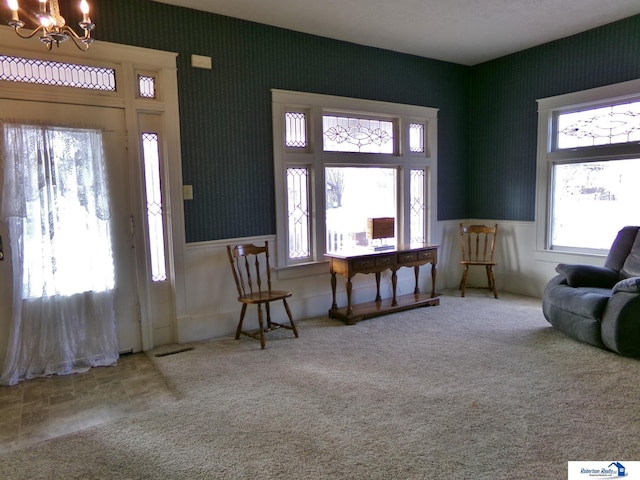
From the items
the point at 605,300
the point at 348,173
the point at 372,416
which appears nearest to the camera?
the point at 372,416

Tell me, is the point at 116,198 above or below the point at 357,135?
below

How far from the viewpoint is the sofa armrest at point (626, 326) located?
3186mm

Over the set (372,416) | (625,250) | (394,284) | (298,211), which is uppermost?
(298,211)

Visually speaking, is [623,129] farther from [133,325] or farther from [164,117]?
[133,325]

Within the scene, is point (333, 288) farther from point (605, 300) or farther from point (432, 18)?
point (432, 18)

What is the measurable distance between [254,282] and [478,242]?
3.15 meters

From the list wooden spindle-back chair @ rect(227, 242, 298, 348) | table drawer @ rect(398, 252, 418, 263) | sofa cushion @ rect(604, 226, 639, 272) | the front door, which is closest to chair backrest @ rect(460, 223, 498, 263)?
table drawer @ rect(398, 252, 418, 263)

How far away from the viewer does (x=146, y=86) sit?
3.56 meters

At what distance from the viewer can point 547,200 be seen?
4.99 meters

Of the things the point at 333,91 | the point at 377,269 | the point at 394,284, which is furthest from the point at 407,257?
the point at 333,91

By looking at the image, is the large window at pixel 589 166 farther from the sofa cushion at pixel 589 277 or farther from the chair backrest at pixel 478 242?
the sofa cushion at pixel 589 277

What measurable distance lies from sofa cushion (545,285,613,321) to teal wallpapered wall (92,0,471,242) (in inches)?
108

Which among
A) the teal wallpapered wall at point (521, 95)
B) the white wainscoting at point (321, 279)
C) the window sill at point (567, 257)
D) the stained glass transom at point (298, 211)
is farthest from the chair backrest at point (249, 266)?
the window sill at point (567, 257)

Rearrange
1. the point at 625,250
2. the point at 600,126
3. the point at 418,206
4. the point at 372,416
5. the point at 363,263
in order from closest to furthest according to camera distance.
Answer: the point at 372,416 → the point at 625,250 → the point at 363,263 → the point at 600,126 → the point at 418,206
